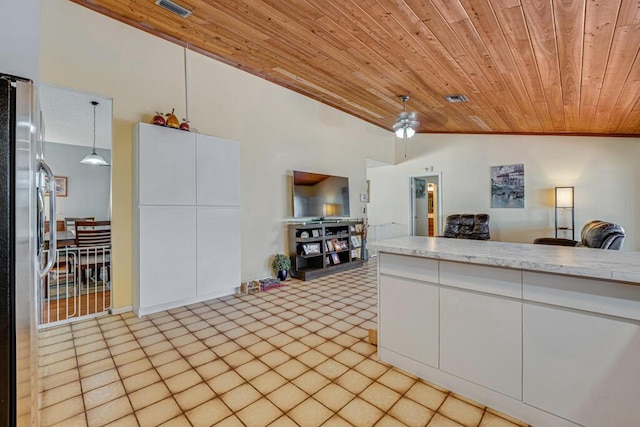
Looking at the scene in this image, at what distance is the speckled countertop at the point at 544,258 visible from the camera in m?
1.32

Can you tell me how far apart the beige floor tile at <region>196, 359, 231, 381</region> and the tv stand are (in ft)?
8.18

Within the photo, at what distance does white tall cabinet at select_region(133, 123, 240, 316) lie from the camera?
3121 millimetres

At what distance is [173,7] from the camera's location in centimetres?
267

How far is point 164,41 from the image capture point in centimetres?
352

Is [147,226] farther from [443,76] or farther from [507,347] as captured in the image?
[443,76]

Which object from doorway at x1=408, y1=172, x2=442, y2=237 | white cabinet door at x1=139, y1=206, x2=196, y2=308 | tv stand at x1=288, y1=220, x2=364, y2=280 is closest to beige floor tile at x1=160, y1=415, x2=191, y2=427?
white cabinet door at x1=139, y1=206, x2=196, y2=308

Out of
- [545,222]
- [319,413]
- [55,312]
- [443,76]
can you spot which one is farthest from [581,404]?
[545,222]

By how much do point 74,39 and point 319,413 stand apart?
395cm

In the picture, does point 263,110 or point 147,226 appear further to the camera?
point 263,110

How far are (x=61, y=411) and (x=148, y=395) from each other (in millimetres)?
447

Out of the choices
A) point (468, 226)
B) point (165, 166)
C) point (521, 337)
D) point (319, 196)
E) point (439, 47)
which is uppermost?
point (439, 47)

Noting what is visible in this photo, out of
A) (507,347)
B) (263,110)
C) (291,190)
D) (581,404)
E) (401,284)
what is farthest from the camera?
(291,190)

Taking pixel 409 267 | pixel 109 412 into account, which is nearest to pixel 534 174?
pixel 409 267

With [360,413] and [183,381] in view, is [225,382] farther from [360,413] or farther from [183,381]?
[360,413]
